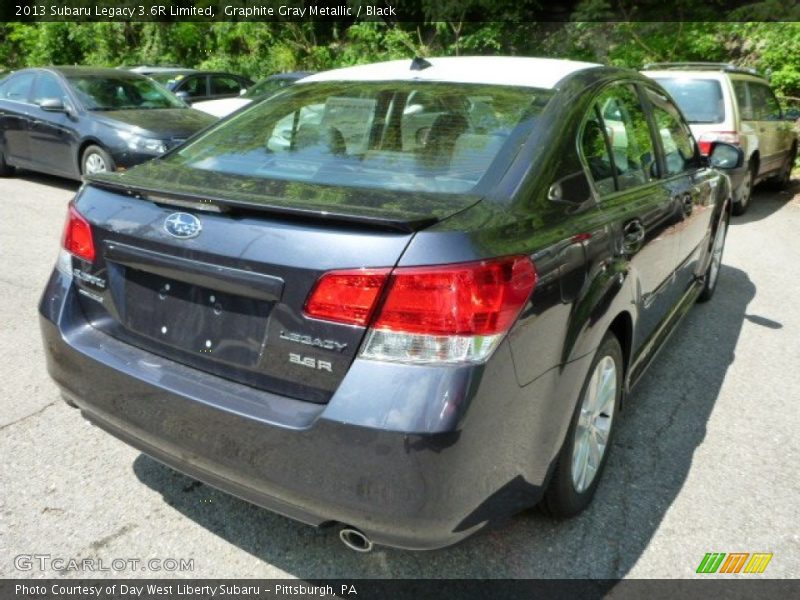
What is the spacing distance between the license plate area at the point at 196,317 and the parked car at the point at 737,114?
22.0 feet

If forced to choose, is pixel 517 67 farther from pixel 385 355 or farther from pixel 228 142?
pixel 385 355

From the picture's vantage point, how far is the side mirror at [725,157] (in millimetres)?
4555

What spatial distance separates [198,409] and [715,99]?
801 cm

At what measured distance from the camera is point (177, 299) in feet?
7.55

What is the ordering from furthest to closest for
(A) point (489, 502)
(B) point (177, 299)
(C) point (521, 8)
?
(C) point (521, 8) < (B) point (177, 299) < (A) point (489, 502)

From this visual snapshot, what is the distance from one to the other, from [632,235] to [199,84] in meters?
13.3

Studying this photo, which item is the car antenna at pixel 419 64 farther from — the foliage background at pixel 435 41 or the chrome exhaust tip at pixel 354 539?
the foliage background at pixel 435 41

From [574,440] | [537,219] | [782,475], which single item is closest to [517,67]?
[537,219]

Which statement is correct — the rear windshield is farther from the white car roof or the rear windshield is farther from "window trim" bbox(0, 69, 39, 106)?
"window trim" bbox(0, 69, 39, 106)

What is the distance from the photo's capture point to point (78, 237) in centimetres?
259

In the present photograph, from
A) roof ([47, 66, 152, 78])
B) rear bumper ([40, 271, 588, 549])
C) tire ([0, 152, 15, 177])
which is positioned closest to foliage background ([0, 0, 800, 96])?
roof ([47, 66, 152, 78])

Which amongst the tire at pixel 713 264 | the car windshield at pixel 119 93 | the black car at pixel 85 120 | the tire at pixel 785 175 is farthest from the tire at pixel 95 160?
the tire at pixel 785 175

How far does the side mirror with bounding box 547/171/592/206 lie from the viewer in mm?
2463

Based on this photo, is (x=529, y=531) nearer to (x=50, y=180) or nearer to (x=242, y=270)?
(x=242, y=270)
